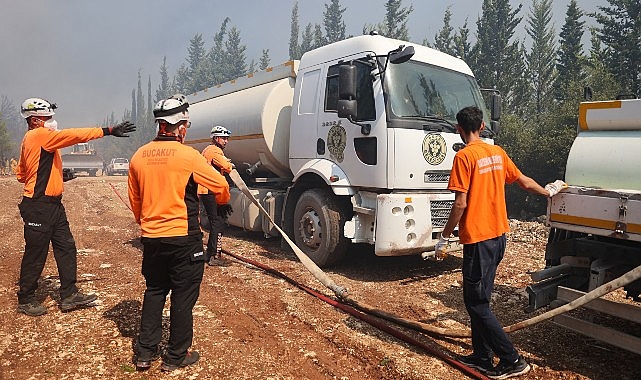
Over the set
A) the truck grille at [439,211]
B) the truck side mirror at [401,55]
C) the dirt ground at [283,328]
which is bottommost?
the dirt ground at [283,328]

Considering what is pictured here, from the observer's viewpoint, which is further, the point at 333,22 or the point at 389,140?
the point at 333,22

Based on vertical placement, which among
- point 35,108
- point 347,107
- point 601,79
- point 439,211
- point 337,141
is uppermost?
point 601,79

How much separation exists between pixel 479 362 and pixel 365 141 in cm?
313

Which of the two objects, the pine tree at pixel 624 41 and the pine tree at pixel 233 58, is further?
the pine tree at pixel 233 58

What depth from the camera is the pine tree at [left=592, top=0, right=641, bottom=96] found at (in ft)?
82.3

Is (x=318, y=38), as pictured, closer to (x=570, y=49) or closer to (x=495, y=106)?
(x=570, y=49)

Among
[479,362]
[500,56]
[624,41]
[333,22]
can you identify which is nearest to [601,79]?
[624,41]

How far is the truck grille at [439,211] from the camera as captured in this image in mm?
5656

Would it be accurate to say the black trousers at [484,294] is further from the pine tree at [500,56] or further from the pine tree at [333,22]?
the pine tree at [333,22]

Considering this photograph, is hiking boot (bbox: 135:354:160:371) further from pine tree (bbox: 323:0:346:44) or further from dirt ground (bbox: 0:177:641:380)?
pine tree (bbox: 323:0:346:44)

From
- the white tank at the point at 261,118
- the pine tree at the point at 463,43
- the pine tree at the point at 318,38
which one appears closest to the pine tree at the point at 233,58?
the pine tree at the point at 318,38

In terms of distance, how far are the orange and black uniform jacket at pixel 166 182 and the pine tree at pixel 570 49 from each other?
30785mm

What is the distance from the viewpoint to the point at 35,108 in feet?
14.1

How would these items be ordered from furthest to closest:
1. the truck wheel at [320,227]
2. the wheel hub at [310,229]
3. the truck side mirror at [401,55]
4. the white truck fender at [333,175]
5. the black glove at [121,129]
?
1. the wheel hub at [310,229]
2. the truck wheel at [320,227]
3. the white truck fender at [333,175]
4. the truck side mirror at [401,55]
5. the black glove at [121,129]
